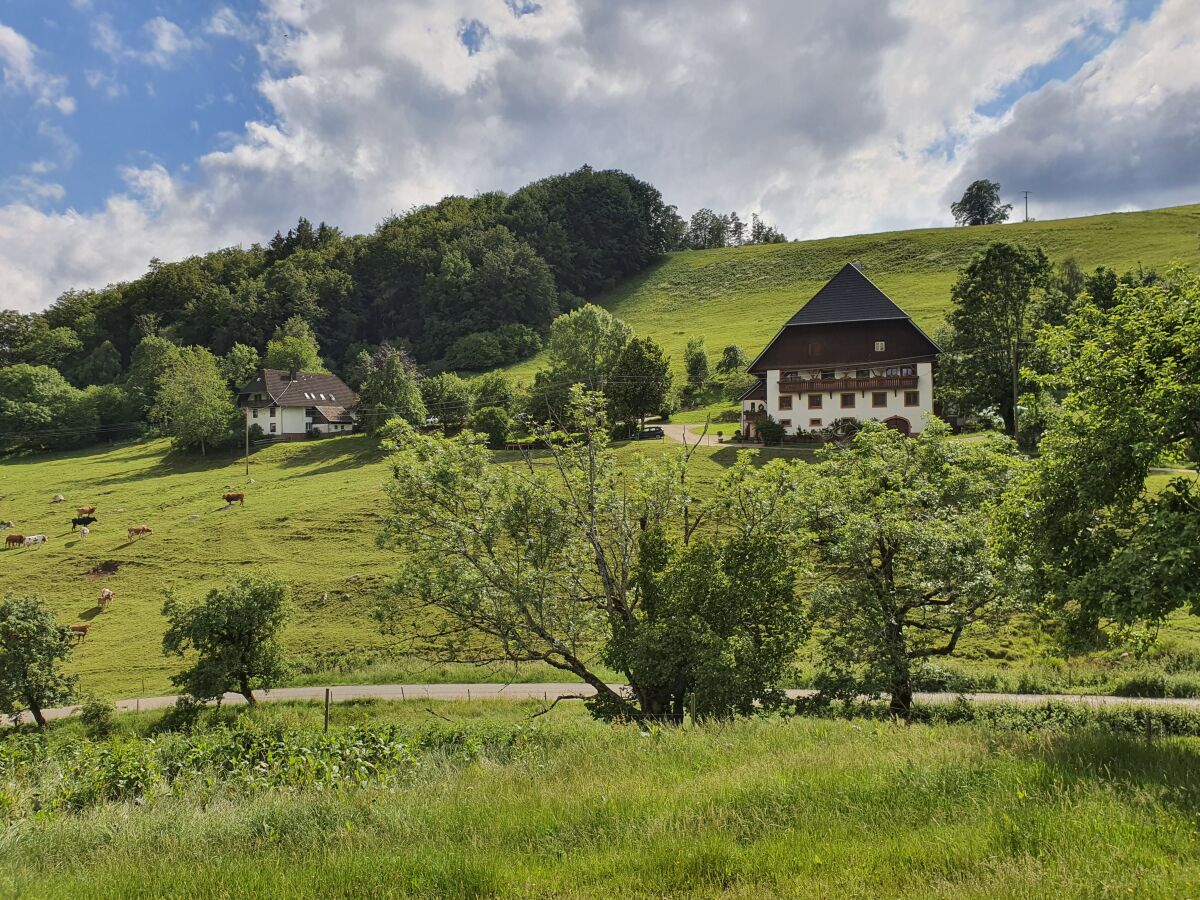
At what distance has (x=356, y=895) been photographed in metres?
5.91

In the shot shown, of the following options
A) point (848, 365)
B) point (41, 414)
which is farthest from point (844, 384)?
point (41, 414)

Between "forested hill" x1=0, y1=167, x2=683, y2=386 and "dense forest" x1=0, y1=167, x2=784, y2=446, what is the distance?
1.07ft

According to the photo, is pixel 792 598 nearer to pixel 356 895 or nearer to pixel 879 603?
pixel 879 603

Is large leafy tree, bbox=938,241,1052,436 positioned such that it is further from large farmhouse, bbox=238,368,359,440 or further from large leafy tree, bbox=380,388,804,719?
large farmhouse, bbox=238,368,359,440

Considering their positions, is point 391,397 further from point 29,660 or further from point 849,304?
point 29,660

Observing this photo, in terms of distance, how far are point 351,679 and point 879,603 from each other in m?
22.4

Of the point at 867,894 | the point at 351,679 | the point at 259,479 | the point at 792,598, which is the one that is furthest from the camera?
the point at 259,479

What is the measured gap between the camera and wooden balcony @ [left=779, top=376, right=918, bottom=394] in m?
54.9

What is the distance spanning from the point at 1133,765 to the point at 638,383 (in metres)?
58.7

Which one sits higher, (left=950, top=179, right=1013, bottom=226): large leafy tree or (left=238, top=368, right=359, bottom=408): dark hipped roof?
(left=950, top=179, right=1013, bottom=226): large leafy tree

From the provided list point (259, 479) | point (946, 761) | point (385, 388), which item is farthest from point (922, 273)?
point (946, 761)

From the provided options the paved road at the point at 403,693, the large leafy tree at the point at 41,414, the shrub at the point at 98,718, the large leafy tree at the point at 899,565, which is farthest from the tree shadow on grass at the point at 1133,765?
the large leafy tree at the point at 41,414

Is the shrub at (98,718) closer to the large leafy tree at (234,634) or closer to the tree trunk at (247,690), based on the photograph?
the large leafy tree at (234,634)

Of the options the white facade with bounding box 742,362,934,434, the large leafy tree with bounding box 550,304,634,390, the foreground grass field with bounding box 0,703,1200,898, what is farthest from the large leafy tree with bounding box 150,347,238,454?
the foreground grass field with bounding box 0,703,1200,898
